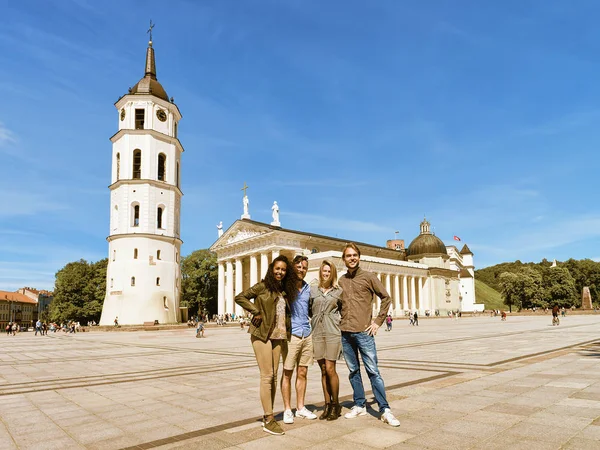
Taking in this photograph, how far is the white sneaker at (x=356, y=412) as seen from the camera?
591cm

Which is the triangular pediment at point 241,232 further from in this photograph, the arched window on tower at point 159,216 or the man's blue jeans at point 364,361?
the man's blue jeans at point 364,361

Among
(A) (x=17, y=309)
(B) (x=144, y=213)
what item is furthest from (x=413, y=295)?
(A) (x=17, y=309)

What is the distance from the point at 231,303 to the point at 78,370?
59.0 m

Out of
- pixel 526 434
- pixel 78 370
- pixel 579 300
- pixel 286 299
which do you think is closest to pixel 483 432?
pixel 526 434

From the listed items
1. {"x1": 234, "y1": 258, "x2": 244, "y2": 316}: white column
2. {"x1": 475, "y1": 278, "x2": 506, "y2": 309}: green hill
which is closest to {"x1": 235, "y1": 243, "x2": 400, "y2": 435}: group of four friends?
{"x1": 234, "y1": 258, "x2": 244, "y2": 316}: white column

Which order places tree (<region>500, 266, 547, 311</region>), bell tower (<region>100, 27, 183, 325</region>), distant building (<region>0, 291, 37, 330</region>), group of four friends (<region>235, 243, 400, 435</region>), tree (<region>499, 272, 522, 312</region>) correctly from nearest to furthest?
1. group of four friends (<region>235, 243, 400, 435</region>)
2. bell tower (<region>100, 27, 183, 325</region>)
3. tree (<region>500, 266, 547, 311</region>)
4. tree (<region>499, 272, 522, 312</region>)
5. distant building (<region>0, 291, 37, 330</region>)

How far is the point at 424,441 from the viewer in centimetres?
487

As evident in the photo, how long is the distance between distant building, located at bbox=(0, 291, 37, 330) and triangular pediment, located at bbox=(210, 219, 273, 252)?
266 feet

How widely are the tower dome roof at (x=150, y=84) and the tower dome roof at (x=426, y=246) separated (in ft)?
195

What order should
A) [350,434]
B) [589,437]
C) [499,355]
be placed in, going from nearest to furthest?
[589,437]
[350,434]
[499,355]

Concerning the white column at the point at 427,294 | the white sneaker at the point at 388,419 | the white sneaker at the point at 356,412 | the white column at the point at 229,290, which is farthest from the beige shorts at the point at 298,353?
the white column at the point at 427,294

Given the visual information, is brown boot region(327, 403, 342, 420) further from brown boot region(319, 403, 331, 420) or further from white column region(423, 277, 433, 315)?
white column region(423, 277, 433, 315)

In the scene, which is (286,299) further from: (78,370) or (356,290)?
(78,370)

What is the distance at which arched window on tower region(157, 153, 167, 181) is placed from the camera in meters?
47.3
